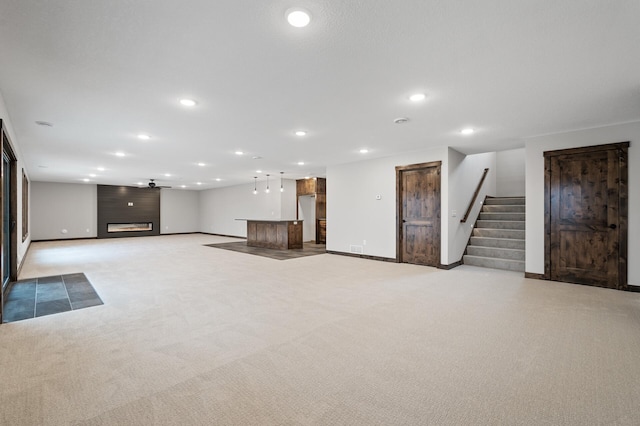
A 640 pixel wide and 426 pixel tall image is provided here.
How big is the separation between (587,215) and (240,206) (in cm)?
1179

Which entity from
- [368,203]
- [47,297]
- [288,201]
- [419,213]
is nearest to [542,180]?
[419,213]

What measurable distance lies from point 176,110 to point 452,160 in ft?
17.3

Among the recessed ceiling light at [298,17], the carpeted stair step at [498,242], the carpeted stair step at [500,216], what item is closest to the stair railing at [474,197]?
the carpeted stair step at [498,242]

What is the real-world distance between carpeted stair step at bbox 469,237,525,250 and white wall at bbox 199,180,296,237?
271 inches

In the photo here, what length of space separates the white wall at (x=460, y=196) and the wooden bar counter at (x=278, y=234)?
4.85m

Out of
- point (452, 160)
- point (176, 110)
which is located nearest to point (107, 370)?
point (176, 110)

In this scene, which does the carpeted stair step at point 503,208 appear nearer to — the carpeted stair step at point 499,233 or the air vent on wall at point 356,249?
the carpeted stair step at point 499,233

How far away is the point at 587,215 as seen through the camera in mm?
4797

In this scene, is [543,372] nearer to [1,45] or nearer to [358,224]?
[1,45]

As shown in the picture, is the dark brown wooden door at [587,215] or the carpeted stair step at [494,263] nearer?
the dark brown wooden door at [587,215]

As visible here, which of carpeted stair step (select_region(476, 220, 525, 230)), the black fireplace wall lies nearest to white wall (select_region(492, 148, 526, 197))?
carpeted stair step (select_region(476, 220, 525, 230))

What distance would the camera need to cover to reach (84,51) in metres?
2.49

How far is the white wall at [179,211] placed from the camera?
14.9 m

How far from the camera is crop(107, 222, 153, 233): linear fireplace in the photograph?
13.4 m
